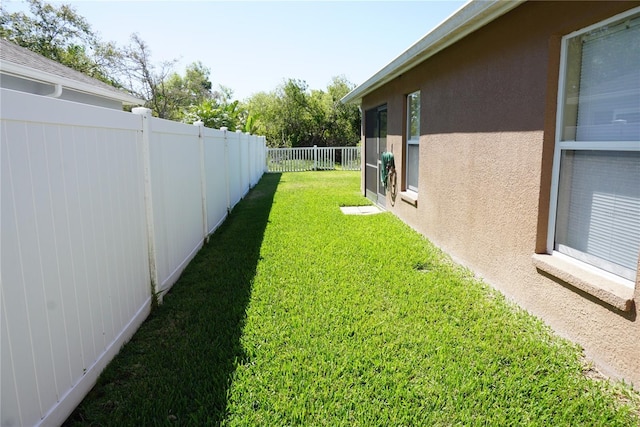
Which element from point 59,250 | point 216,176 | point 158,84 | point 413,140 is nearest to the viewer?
point 59,250

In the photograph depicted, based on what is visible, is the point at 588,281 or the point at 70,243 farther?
the point at 588,281

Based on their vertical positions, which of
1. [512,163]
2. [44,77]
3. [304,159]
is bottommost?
[304,159]

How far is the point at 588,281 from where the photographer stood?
9.48ft

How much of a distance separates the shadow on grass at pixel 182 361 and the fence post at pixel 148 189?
16.6 inches

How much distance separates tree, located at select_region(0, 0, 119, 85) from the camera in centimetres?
2447

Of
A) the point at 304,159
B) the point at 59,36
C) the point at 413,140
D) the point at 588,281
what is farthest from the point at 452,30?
the point at 59,36

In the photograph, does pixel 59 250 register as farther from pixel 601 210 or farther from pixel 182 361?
pixel 601 210

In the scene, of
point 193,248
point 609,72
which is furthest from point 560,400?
point 193,248

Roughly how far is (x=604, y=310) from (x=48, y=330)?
3.48 metres

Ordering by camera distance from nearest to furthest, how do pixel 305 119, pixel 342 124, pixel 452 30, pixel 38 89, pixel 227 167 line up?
pixel 452 30, pixel 38 89, pixel 227 167, pixel 305 119, pixel 342 124

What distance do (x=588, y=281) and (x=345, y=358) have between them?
72.4 inches

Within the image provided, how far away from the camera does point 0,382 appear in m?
1.73

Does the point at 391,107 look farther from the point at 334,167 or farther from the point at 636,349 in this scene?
the point at 334,167

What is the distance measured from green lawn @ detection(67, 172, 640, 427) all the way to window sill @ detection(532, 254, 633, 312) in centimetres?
51
